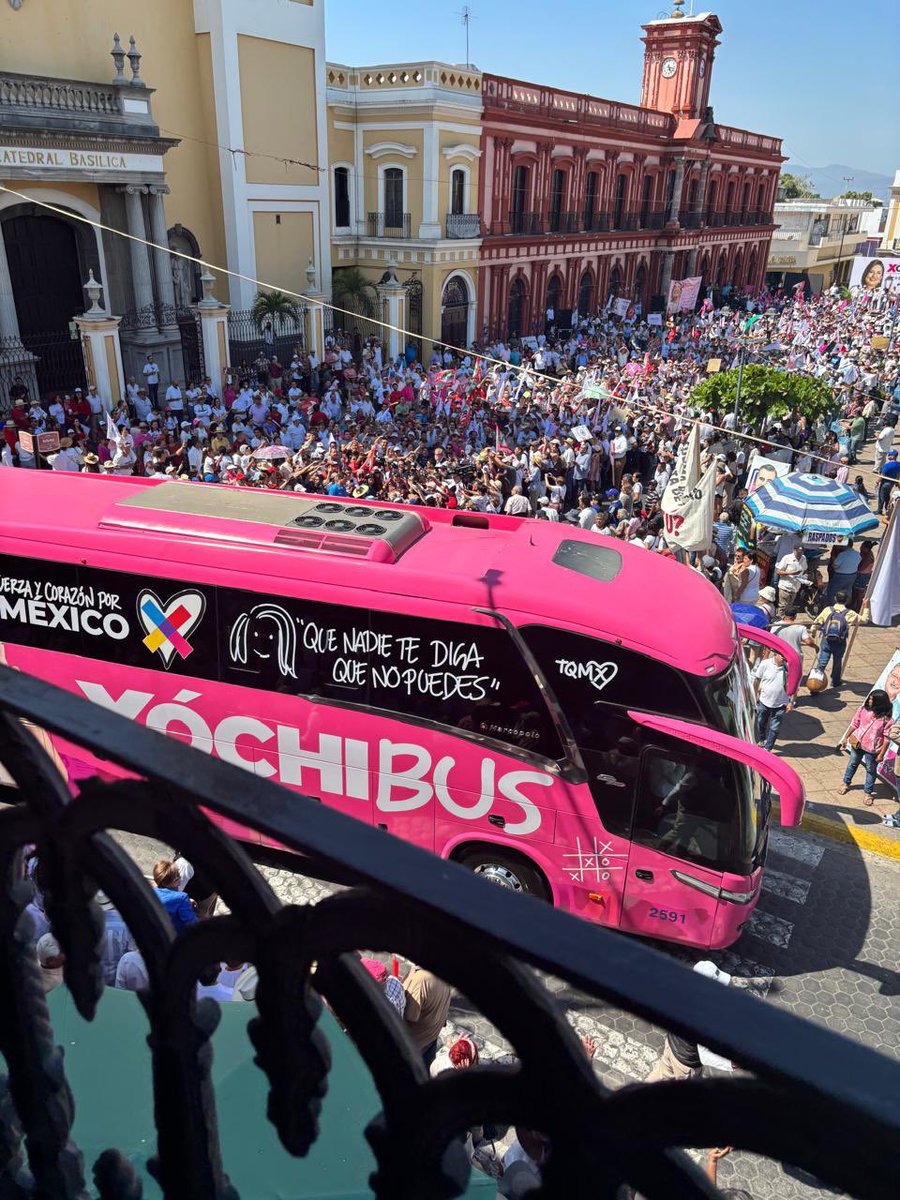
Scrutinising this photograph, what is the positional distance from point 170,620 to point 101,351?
530 inches

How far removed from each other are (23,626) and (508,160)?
3156 cm

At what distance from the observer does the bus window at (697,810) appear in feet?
19.4

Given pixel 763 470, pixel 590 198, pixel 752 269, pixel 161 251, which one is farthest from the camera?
pixel 752 269

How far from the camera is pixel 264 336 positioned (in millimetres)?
25125

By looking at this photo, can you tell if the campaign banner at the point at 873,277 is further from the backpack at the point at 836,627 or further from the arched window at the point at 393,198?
the backpack at the point at 836,627

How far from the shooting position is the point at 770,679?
8406mm

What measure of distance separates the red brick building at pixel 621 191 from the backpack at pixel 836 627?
1042 inches

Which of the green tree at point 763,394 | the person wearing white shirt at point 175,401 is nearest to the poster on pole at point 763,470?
the green tree at point 763,394

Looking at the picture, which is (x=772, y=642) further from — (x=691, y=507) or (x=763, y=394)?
(x=763, y=394)

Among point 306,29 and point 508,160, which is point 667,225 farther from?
point 306,29

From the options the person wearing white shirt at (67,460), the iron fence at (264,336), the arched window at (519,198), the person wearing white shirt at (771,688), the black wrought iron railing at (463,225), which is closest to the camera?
the person wearing white shirt at (771,688)

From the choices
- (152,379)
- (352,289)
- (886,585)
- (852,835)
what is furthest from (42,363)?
(852,835)

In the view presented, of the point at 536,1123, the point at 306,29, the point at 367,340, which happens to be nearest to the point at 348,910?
the point at 536,1123

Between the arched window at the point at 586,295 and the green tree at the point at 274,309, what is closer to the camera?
the green tree at the point at 274,309
